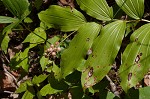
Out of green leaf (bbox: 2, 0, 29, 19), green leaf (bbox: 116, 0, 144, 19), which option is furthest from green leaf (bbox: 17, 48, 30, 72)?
green leaf (bbox: 116, 0, 144, 19)

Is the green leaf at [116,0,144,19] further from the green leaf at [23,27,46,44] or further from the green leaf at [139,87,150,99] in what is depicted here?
the green leaf at [23,27,46,44]

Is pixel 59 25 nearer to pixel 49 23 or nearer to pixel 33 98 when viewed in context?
pixel 49 23

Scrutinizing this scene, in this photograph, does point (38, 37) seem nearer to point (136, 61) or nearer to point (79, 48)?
point (79, 48)

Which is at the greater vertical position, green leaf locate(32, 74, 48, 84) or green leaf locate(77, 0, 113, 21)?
green leaf locate(77, 0, 113, 21)

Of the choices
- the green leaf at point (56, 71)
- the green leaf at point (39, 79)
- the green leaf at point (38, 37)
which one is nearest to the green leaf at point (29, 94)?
the green leaf at point (39, 79)

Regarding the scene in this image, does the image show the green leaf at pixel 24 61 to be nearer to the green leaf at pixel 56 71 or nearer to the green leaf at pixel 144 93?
the green leaf at pixel 56 71

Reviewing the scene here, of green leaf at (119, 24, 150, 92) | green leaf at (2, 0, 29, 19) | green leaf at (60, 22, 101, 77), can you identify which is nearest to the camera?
green leaf at (119, 24, 150, 92)

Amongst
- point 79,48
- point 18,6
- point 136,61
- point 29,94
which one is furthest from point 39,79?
point 136,61
